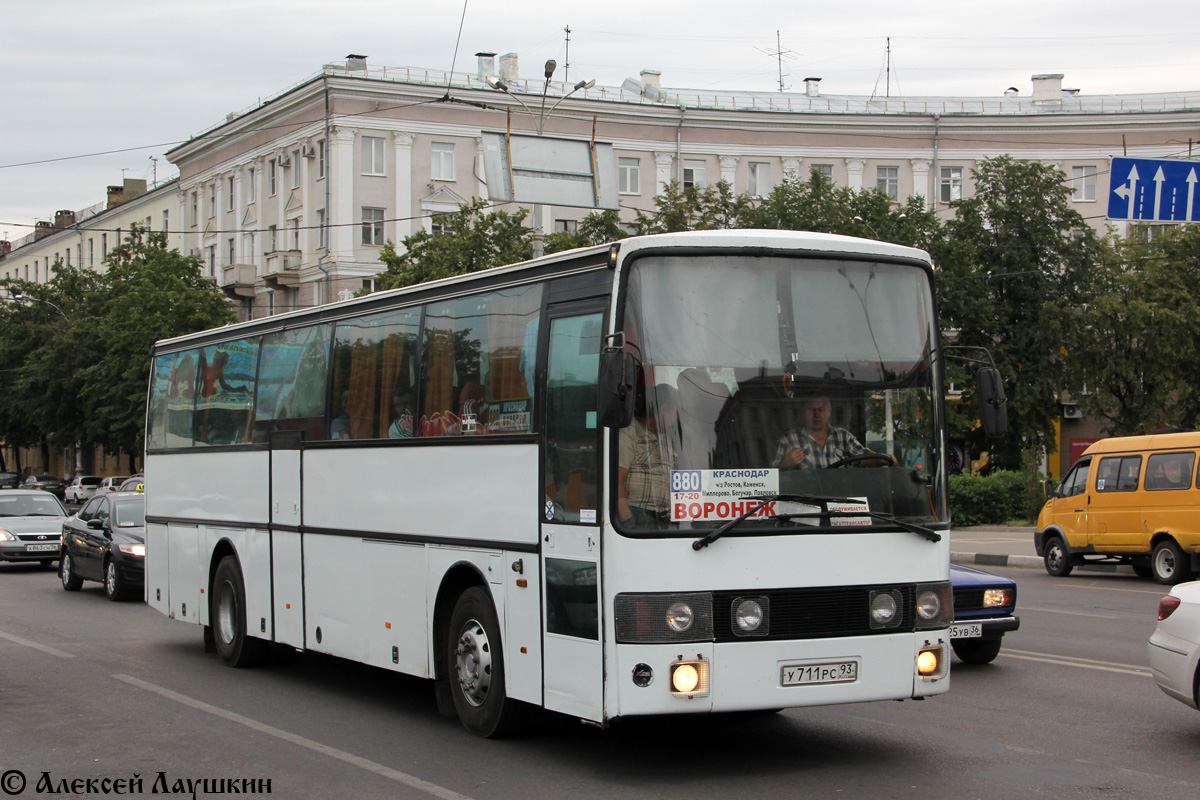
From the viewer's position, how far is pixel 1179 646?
871 cm

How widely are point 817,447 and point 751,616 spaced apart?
1009 millimetres

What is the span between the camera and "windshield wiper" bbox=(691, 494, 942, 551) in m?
7.58

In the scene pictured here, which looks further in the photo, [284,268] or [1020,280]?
[284,268]

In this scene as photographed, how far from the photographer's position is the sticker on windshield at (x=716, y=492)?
25.0 feet

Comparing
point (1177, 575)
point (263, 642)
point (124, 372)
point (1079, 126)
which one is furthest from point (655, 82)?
point (263, 642)

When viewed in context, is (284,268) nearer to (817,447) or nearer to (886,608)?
(817,447)

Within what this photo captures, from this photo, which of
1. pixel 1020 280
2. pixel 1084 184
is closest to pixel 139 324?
pixel 1020 280

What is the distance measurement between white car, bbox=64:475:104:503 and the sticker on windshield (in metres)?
57.0

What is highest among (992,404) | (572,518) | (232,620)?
(992,404)

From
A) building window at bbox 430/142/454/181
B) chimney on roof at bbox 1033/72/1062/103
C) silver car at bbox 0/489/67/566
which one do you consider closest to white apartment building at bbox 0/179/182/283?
building window at bbox 430/142/454/181

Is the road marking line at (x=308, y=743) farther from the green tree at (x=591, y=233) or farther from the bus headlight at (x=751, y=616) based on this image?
the green tree at (x=591, y=233)

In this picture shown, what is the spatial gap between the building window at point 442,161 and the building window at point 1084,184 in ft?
94.9

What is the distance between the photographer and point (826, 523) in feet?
25.9

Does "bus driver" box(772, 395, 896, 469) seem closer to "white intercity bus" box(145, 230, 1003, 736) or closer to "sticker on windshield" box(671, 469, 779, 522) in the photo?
"white intercity bus" box(145, 230, 1003, 736)
